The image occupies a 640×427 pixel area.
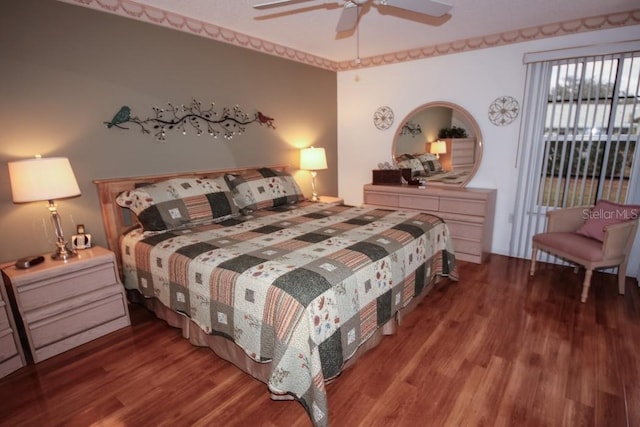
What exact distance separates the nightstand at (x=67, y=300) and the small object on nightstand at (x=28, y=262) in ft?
0.10

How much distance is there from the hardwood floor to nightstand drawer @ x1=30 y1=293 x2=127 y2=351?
0.42 feet

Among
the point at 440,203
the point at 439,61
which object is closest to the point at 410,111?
the point at 439,61

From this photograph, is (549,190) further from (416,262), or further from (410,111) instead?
(416,262)

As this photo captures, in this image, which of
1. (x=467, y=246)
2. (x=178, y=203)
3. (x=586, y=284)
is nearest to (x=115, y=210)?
(x=178, y=203)

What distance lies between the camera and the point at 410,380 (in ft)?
6.20

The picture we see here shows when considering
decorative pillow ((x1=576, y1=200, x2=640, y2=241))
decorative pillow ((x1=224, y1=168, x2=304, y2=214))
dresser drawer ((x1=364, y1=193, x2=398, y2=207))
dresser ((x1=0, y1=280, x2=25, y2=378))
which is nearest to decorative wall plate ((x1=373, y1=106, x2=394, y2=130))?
dresser drawer ((x1=364, y1=193, x2=398, y2=207))

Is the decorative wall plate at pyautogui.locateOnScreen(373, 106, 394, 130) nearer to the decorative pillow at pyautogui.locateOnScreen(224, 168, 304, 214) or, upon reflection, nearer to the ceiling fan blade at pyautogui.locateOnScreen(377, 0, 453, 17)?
the decorative pillow at pyautogui.locateOnScreen(224, 168, 304, 214)

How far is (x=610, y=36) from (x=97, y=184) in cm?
456

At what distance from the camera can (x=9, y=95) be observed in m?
2.18

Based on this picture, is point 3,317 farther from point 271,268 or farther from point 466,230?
point 466,230

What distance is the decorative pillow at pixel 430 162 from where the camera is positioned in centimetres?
413

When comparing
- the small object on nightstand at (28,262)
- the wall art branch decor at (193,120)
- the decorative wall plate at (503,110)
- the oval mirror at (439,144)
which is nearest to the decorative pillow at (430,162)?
the oval mirror at (439,144)

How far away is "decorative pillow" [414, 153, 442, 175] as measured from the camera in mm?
4133

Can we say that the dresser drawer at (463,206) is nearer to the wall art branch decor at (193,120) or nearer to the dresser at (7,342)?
the wall art branch decor at (193,120)
